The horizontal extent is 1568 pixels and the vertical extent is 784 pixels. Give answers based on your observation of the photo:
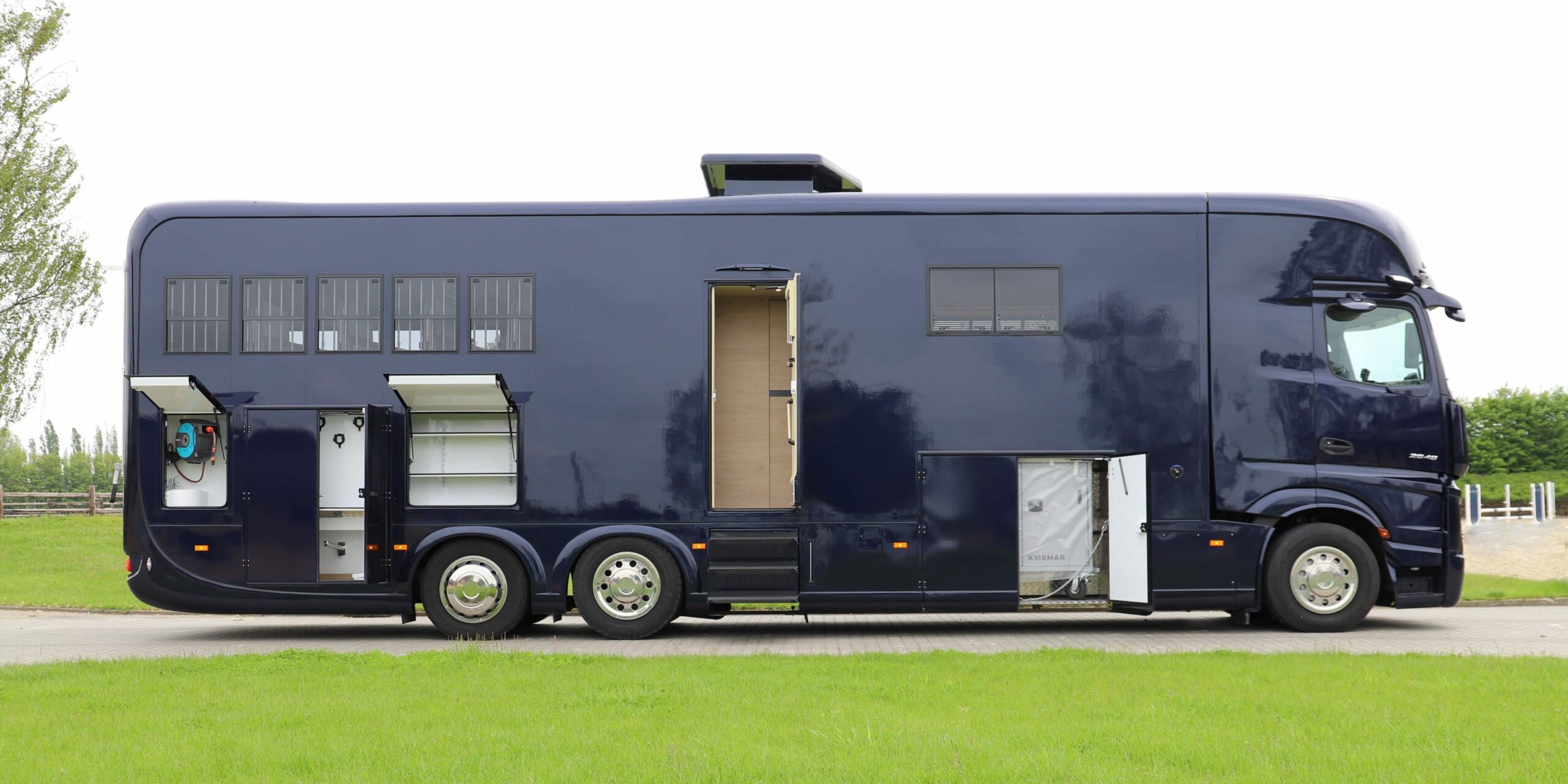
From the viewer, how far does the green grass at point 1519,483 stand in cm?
5534

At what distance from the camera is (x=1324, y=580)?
11672mm

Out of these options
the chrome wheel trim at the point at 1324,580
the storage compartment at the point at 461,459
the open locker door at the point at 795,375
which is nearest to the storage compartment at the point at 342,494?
the storage compartment at the point at 461,459

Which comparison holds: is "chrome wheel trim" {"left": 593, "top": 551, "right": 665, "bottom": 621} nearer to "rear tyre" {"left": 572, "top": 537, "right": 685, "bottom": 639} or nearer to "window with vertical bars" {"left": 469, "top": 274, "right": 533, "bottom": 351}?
"rear tyre" {"left": 572, "top": 537, "right": 685, "bottom": 639}

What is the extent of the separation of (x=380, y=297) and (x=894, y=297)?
15.8 ft

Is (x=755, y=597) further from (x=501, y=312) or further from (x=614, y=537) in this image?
(x=501, y=312)

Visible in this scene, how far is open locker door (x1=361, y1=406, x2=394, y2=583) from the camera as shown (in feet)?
37.7

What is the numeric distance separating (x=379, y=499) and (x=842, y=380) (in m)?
4.41

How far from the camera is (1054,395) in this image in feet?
38.2

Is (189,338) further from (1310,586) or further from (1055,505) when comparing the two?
(1310,586)

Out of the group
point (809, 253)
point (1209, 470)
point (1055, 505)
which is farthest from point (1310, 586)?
point (809, 253)

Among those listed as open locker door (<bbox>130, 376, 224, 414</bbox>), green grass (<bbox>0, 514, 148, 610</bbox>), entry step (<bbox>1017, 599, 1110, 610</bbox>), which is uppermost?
open locker door (<bbox>130, 376, 224, 414</bbox>)

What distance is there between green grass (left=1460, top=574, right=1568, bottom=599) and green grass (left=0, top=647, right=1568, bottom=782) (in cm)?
757

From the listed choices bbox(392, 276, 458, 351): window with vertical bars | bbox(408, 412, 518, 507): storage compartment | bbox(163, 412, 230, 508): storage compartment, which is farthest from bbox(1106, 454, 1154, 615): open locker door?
bbox(163, 412, 230, 508): storage compartment

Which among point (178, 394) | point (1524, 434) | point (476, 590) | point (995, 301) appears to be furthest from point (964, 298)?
point (1524, 434)
